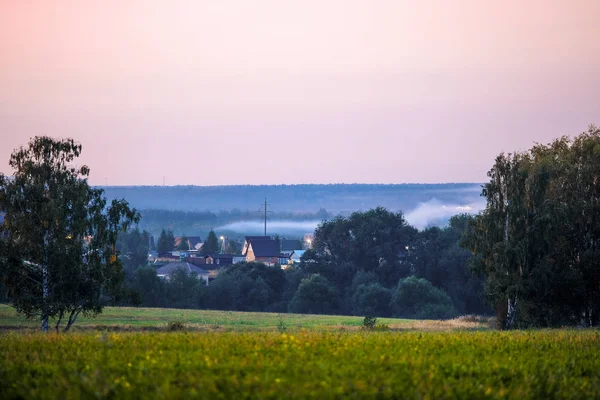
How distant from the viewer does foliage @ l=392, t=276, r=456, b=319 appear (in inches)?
3989

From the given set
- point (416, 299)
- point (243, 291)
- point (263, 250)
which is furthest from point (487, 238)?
point (263, 250)

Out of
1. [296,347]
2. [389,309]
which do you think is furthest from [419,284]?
[296,347]

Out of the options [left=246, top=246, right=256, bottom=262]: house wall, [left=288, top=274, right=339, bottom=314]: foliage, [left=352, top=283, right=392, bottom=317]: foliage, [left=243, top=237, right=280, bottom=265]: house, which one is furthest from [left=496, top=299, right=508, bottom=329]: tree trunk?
[left=246, top=246, right=256, bottom=262]: house wall

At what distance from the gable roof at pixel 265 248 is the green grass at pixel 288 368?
151 metres

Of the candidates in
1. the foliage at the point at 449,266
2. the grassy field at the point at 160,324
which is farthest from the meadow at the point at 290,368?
the foliage at the point at 449,266

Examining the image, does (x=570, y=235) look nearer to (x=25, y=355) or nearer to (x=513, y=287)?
(x=513, y=287)

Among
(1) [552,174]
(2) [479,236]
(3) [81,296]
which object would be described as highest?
(1) [552,174]

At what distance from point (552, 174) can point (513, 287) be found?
10207 mm

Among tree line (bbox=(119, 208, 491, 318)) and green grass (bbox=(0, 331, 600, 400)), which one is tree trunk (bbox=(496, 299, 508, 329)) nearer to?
green grass (bbox=(0, 331, 600, 400))

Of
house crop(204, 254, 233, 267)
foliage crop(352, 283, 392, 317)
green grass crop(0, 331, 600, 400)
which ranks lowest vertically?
foliage crop(352, 283, 392, 317)

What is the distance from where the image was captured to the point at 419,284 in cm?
10306

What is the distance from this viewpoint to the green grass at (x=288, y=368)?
12.6 meters

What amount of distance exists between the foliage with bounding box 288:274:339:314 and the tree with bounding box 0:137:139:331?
2579 inches

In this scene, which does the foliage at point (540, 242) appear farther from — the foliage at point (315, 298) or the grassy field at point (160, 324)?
the foliage at point (315, 298)
